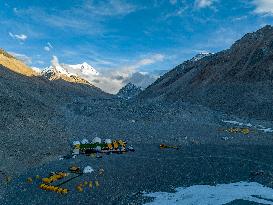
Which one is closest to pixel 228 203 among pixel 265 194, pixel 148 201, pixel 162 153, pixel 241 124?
pixel 265 194

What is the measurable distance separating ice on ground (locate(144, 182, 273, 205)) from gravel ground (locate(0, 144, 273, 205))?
1267mm

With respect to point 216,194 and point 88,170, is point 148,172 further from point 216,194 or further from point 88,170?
point 216,194

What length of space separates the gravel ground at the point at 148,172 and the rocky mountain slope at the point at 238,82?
1713 inches

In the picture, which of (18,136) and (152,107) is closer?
(18,136)

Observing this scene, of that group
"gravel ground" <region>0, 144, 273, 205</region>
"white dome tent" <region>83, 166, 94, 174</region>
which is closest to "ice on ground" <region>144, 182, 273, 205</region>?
"gravel ground" <region>0, 144, 273, 205</region>

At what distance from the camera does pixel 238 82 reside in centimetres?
11606

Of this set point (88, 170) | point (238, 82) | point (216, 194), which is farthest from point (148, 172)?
point (238, 82)

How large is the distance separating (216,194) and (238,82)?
293ft

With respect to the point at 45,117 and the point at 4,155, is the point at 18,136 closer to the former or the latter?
the point at 4,155

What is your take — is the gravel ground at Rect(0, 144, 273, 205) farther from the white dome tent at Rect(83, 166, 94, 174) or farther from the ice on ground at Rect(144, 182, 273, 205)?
the ice on ground at Rect(144, 182, 273, 205)

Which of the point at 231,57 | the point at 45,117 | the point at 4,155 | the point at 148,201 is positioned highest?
the point at 231,57

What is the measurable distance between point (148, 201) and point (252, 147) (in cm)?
2734

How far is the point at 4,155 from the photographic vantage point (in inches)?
1683

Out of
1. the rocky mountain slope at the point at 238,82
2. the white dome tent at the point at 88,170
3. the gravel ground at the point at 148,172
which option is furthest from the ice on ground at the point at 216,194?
the rocky mountain slope at the point at 238,82
